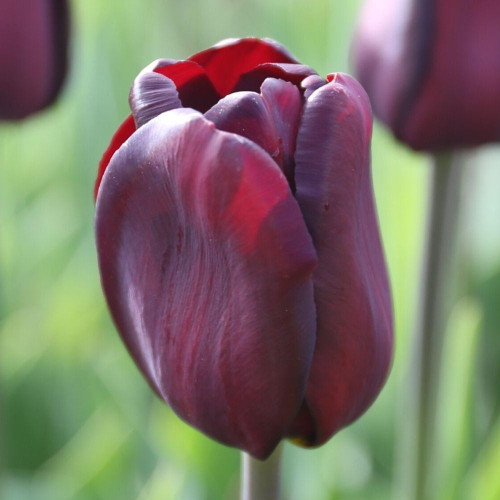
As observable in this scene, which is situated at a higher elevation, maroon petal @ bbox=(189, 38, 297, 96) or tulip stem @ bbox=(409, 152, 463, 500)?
maroon petal @ bbox=(189, 38, 297, 96)

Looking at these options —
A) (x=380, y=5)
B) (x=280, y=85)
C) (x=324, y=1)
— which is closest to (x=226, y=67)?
(x=280, y=85)

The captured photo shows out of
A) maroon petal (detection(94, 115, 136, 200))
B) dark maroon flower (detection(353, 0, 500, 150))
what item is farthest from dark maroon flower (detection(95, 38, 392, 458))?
dark maroon flower (detection(353, 0, 500, 150))

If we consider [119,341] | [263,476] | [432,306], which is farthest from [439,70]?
[119,341]

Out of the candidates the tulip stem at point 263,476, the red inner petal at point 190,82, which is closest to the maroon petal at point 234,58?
the red inner petal at point 190,82

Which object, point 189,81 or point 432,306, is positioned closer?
point 189,81

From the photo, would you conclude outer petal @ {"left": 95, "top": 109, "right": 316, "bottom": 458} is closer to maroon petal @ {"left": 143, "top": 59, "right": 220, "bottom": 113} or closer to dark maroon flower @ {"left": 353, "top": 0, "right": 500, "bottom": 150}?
maroon petal @ {"left": 143, "top": 59, "right": 220, "bottom": 113}

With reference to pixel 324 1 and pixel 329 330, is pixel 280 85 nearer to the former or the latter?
pixel 329 330

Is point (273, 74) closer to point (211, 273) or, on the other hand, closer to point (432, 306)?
point (211, 273)
